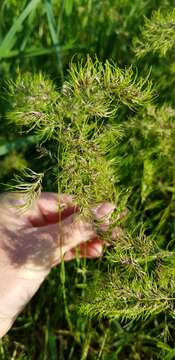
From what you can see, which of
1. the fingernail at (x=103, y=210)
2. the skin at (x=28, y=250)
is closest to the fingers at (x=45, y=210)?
the skin at (x=28, y=250)

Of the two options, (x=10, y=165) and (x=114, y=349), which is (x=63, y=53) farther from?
(x=114, y=349)

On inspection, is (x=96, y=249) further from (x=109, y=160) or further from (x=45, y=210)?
(x=109, y=160)

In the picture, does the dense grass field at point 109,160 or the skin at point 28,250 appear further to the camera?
the skin at point 28,250

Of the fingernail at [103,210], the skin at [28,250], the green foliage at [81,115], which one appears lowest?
the skin at [28,250]

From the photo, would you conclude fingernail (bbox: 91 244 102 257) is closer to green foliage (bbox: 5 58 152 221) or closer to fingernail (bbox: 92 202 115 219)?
fingernail (bbox: 92 202 115 219)

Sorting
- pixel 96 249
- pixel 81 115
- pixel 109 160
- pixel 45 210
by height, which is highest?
pixel 81 115

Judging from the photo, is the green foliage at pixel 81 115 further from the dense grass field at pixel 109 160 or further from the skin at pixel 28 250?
the skin at pixel 28 250

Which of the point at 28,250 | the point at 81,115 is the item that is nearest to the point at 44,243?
the point at 28,250

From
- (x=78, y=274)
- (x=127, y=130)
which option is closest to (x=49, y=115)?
(x=127, y=130)

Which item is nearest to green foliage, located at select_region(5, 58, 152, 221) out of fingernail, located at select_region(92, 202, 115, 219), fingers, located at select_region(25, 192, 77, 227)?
fingernail, located at select_region(92, 202, 115, 219)
